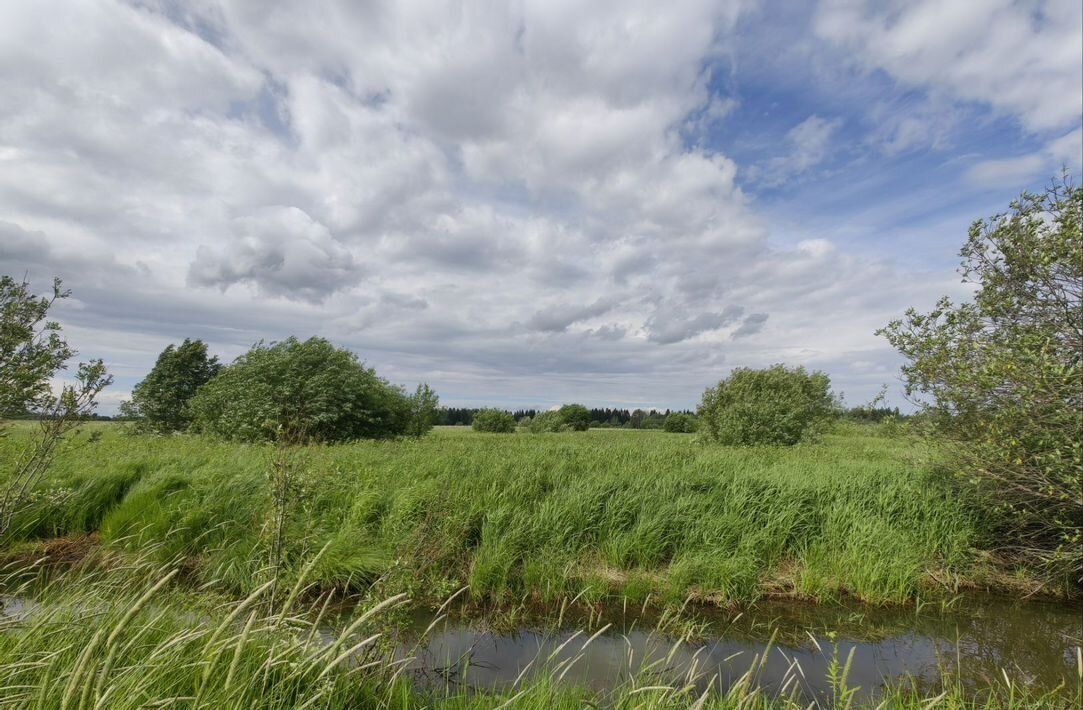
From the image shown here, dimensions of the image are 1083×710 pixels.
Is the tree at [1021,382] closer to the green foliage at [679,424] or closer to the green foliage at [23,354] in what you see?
the green foliage at [23,354]

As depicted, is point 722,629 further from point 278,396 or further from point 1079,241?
point 278,396

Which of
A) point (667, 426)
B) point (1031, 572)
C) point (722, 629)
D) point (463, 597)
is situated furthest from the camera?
point (667, 426)

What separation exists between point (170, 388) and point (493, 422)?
3390 cm

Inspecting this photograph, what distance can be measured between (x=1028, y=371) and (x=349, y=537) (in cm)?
1132

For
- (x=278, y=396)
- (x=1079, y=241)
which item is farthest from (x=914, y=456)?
(x=278, y=396)

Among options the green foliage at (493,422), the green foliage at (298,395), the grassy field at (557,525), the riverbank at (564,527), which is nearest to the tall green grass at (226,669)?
the riverbank at (564,527)

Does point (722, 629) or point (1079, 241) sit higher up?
point (1079, 241)

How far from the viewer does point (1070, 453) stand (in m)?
8.11

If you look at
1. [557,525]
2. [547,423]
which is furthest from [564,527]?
[547,423]

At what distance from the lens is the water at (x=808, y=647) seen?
6059mm

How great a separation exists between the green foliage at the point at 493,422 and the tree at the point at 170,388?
29948mm

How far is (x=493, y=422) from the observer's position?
2601 inches

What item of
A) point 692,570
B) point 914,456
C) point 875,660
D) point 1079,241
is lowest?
point 875,660

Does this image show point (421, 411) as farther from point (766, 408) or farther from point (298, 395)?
point (766, 408)
